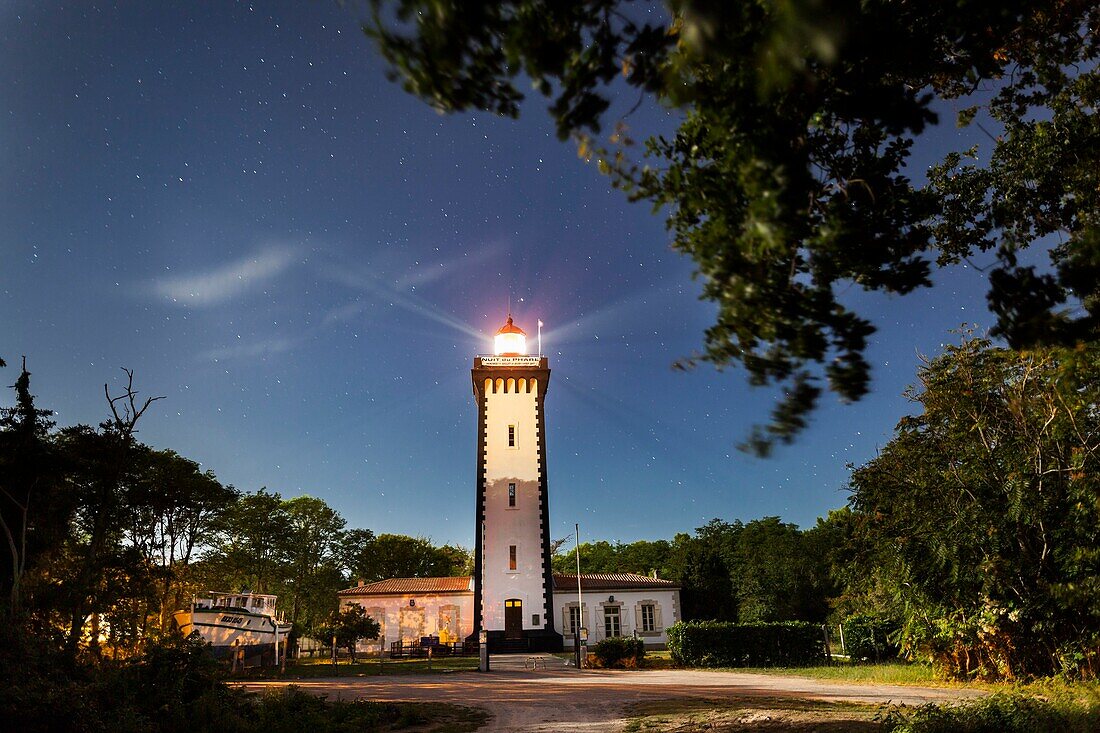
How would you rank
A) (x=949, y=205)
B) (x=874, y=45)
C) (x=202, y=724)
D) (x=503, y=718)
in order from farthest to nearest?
(x=503, y=718) → (x=202, y=724) → (x=949, y=205) → (x=874, y=45)

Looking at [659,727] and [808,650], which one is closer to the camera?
[659,727]

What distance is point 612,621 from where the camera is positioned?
128 ft

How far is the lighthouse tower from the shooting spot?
1291 inches

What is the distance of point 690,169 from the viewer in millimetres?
4207

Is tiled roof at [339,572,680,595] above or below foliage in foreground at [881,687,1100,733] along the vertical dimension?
above

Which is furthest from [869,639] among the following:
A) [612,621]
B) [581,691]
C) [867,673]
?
[612,621]

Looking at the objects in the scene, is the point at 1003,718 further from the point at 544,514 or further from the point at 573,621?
the point at 573,621

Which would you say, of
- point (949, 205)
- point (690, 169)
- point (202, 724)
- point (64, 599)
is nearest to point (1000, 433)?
point (949, 205)

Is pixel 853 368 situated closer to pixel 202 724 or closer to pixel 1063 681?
pixel 202 724

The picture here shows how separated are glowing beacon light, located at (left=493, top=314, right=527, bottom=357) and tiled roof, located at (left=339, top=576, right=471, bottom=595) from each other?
15.4 metres

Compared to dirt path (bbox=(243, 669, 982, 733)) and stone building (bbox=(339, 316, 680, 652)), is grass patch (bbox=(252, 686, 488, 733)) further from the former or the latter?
stone building (bbox=(339, 316, 680, 652))

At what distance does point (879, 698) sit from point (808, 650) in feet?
43.6

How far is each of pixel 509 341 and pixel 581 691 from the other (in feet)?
85.0

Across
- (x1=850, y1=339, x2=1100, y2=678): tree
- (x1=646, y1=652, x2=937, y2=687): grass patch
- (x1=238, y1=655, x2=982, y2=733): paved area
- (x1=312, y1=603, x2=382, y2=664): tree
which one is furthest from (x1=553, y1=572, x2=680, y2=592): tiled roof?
(x1=850, y1=339, x2=1100, y2=678): tree
